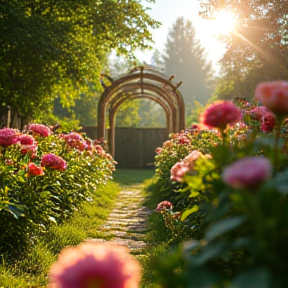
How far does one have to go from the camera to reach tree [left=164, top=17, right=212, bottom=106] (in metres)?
59.7

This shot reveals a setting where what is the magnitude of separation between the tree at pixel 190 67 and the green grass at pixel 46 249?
5382 centimetres

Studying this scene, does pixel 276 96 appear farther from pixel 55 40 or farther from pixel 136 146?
pixel 136 146

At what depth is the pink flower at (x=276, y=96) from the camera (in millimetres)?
1335

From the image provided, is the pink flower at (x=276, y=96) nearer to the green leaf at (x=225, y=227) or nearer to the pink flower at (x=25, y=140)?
the green leaf at (x=225, y=227)

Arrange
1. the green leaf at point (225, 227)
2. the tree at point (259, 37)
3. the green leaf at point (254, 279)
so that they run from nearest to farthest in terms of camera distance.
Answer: the green leaf at point (254, 279)
the green leaf at point (225, 227)
the tree at point (259, 37)

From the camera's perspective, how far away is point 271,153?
155 centimetres

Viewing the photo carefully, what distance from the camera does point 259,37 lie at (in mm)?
16328

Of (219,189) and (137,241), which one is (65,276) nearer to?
(219,189)

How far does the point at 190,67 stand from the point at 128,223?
55.7 metres

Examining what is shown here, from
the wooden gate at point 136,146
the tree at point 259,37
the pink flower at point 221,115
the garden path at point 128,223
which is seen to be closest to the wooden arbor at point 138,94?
the wooden gate at point 136,146

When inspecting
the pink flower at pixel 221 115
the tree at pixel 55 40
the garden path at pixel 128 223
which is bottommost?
the garden path at pixel 128 223

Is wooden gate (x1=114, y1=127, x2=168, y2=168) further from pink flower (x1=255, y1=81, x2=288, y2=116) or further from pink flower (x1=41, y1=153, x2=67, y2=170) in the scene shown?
pink flower (x1=255, y1=81, x2=288, y2=116)

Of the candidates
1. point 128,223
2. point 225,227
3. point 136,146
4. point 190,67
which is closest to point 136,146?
point 136,146

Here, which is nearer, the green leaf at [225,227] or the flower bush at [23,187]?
the green leaf at [225,227]
